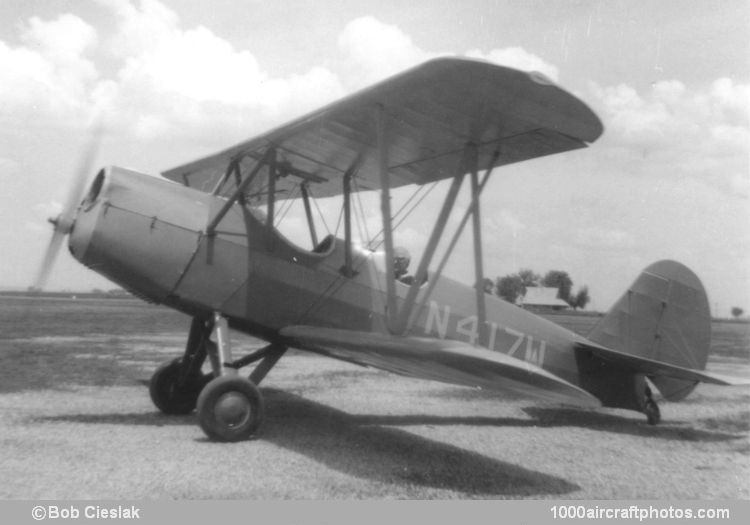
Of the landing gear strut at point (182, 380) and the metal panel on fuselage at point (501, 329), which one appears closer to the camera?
the landing gear strut at point (182, 380)

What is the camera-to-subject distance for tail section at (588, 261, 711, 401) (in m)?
8.41

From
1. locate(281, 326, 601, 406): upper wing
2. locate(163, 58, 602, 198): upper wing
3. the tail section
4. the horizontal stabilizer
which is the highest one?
locate(163, 58, 602, 198): upper wing

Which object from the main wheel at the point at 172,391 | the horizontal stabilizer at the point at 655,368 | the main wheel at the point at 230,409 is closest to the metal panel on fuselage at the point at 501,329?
the horizontal stabilizer at the point at 655,368

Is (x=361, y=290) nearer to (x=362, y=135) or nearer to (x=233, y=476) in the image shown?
(x=362, y=135)

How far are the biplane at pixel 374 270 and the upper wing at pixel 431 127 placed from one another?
0.08ft

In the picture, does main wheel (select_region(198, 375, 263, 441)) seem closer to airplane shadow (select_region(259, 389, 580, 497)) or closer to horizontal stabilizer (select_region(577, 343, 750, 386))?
airplane shadow (select_region(259, 389, 580, 497))

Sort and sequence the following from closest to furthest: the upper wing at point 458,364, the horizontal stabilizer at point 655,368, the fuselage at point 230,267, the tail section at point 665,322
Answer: the upper wing at point 458,364, the fuselage at point 230,267, the horizontal stabilizer at point 655,368, the tail section at point 665,322

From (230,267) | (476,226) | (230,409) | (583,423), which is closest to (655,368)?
(583,423)

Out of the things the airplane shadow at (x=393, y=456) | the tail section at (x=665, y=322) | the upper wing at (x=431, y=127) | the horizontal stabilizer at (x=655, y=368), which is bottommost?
the airplane shadow at (x=393, y=456)

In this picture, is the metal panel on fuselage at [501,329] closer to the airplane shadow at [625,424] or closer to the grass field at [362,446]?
the airplane shadow at [625,424]

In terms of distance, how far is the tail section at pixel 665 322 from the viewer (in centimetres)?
841

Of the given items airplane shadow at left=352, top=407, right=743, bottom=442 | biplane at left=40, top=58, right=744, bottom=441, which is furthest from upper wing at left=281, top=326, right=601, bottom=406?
airplane shadow at left=352, top=407, right=743, bottom=442

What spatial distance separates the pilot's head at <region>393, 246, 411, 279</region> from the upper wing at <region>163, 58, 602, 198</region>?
3.27 ft

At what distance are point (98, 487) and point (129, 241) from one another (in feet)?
8.40
